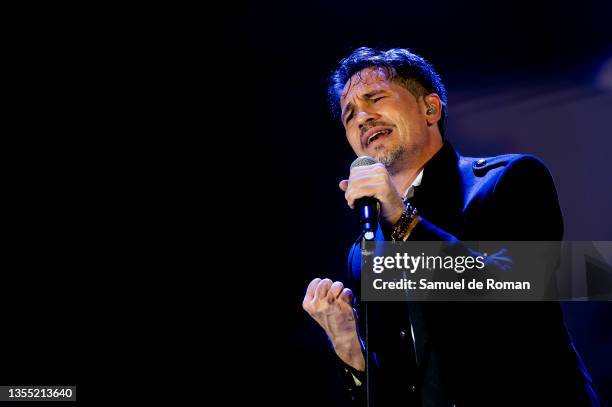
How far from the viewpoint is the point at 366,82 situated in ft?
6.67

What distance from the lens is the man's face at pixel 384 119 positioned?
187 centimetres

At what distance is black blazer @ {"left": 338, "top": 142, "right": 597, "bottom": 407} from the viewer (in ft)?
4.53

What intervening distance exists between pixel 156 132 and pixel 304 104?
0.78 m

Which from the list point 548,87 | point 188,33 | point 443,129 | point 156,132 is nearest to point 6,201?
point 156,132

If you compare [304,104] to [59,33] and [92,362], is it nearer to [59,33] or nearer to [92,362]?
[59,33]

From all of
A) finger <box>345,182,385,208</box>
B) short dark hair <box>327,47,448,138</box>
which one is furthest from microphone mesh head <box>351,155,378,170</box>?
short dark hair <box>327,47,448,138</box>

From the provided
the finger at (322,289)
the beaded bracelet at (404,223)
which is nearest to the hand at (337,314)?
the finger at (322,289)

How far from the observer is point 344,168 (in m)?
2.55

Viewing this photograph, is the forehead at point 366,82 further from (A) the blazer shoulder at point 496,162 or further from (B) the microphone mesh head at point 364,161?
(B) the microphone mesh head at point 364,161

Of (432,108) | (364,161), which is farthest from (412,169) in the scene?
(364,161)

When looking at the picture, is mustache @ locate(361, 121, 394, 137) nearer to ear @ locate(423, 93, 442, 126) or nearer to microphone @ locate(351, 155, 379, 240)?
Answer: ear @ locate(423, 93, 442, 126)

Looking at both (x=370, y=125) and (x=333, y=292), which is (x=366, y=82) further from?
(x=333, y=292)

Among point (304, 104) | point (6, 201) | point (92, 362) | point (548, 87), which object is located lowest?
point (92, 362)

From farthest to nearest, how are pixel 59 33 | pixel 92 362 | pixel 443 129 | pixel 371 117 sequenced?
pixel 59 33, pixel 92 362, pixel 443 129, pixel 371 117
